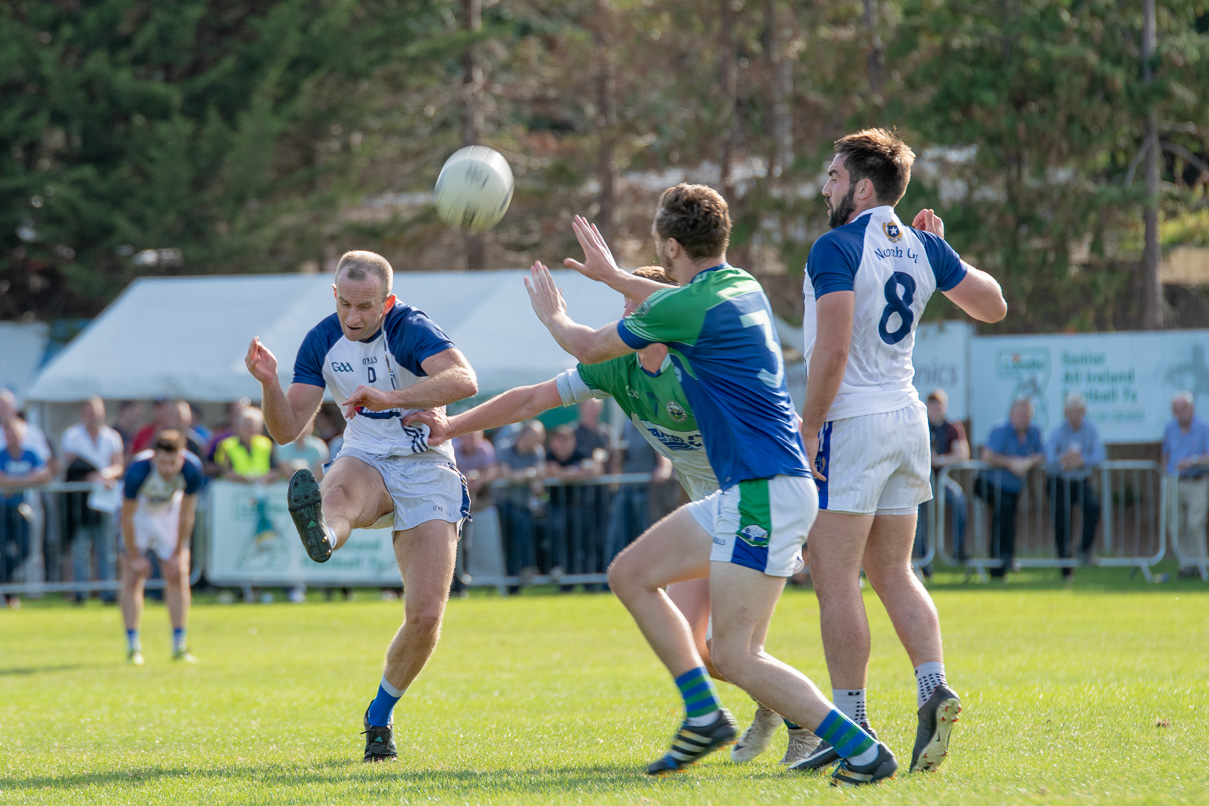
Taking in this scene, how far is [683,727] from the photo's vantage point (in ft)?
16.9

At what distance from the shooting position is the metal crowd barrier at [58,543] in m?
16.6

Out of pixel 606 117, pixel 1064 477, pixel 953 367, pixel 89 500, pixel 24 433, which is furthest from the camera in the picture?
pixel 606 117

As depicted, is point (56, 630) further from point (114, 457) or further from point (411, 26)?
point (411, 26)

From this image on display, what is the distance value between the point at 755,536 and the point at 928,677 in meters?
1.05

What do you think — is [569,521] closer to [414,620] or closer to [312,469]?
[312,469]

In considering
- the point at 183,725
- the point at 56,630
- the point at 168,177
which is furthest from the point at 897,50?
the point at 183,725

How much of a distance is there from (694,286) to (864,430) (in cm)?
90

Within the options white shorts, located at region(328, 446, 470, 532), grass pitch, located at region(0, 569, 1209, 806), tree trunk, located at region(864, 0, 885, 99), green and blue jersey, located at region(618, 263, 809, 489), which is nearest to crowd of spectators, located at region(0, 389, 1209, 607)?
grass pitch, located at region(0, 569, 1209, 806)

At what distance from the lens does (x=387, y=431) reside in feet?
21.5

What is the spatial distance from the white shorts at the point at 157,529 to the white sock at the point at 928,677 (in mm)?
7756

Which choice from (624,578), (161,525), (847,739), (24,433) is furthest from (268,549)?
(847,739)

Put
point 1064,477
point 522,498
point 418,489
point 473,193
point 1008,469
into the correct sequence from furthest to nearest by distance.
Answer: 1. point 522,498
2. point 1008,469
3. point 1064,477
4. point 473,193
5. point 418,489

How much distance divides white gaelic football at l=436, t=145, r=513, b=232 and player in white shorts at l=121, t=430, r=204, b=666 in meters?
5.19

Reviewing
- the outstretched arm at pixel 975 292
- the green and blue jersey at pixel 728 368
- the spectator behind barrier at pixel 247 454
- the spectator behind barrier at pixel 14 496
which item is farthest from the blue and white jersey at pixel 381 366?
the spectator behind barrier at pixel 14 496
